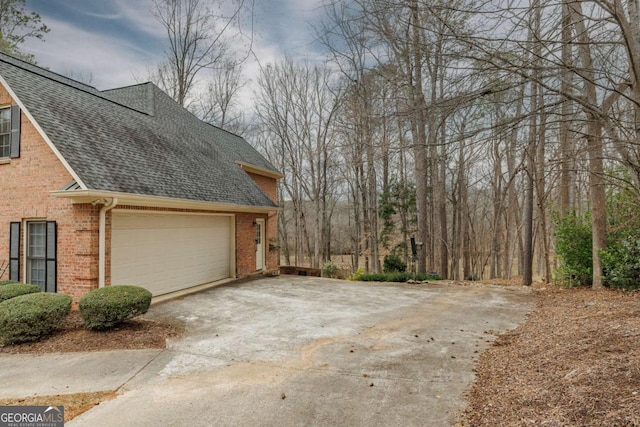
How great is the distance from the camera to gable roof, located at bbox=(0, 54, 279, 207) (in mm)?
7352

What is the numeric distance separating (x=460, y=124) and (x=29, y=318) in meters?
7.77

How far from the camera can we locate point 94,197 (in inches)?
275

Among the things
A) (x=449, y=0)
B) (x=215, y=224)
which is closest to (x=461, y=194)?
(x=215, y=224)

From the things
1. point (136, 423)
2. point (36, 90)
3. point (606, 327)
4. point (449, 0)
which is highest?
point (36, 90)

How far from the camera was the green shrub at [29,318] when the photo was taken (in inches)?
215

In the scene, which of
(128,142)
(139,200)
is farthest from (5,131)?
(139,200)

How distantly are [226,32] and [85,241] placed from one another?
5.75 metres

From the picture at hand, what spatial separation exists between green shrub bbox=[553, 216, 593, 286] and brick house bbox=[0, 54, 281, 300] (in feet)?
30.3

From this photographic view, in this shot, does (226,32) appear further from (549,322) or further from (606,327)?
(549,322)

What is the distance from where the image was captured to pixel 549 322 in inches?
238

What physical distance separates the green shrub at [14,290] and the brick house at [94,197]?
1.49 feet

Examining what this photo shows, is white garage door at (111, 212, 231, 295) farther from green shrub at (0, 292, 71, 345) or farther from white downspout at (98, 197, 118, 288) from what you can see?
green shrub at (0, 292, 71, 345)

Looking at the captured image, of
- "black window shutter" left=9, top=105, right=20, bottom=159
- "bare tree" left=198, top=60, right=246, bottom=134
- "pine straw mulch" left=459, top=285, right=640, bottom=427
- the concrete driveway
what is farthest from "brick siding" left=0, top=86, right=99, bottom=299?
"bare tree" left=198, top=60, right=246, bottom=134

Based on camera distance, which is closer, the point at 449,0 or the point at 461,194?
the point at 449,0
